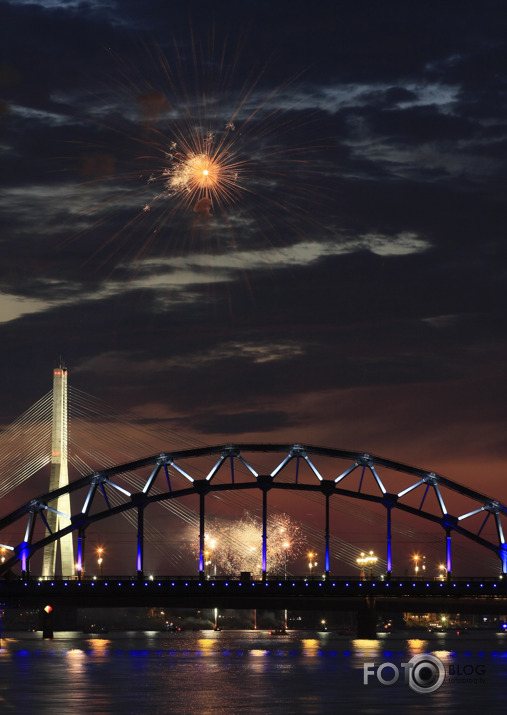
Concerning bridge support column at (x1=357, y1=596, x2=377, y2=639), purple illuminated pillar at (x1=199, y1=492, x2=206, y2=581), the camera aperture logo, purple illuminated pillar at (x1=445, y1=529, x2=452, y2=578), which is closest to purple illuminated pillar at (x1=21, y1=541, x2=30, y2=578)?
purple illuminated pillar at (x1=199, y1=492, x2=206, y2=581)

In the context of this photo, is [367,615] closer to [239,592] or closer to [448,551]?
[448,551]

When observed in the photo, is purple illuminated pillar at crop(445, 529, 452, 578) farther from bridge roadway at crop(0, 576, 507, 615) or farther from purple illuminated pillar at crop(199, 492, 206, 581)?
purple illuminated pillar at crop(199, 492, 206, 581)

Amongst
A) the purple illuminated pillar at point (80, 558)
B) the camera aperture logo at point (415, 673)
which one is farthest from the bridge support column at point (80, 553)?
the camera aperture logo at point (415, 673)

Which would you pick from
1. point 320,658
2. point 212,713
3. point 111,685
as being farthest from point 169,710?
point 320,658

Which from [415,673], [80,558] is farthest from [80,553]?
[415,673]

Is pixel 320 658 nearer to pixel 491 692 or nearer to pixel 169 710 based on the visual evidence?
pixel 491 692

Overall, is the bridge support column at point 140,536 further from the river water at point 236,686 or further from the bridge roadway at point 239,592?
the river water at point 236,686
